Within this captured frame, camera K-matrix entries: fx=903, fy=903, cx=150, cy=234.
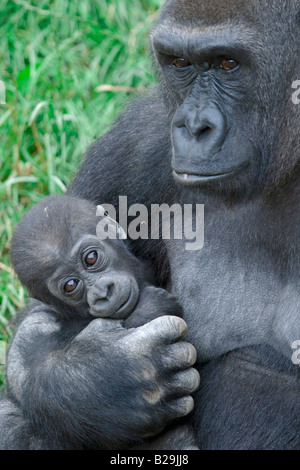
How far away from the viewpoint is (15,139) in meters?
6.50

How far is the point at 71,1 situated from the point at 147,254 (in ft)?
10.9

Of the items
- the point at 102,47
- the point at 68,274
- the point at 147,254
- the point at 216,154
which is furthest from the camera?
the point at 102,47

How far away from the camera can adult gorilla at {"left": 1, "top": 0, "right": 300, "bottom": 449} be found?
11.7 feet

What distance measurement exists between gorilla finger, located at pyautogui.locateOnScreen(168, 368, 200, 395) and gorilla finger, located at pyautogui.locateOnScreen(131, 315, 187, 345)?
0.15 m

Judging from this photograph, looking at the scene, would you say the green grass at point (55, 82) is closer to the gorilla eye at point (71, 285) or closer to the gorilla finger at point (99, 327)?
the gorilla eye at point (71, 285)

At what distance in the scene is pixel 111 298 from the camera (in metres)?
3.98

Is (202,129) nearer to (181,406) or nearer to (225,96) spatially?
(225,96)

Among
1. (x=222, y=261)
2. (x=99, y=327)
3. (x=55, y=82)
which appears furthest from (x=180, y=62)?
(x=55, y=82)

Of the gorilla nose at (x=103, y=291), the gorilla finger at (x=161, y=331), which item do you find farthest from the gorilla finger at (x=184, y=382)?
the gorilla nose at (x=103, y=291)

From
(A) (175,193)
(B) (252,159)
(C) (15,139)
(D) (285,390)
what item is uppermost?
(B) (252,159)

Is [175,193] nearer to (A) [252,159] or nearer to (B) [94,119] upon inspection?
(A) [252,159]

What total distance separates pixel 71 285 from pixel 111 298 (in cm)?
21

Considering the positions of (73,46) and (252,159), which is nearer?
(252,159)
